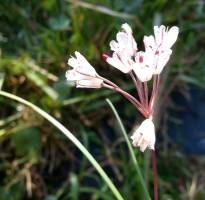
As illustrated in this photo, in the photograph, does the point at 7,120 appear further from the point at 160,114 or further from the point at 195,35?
the point at 195,35

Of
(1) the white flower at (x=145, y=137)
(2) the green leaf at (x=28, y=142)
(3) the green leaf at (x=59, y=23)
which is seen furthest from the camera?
(3) the green leaf at (x=59, y=23)

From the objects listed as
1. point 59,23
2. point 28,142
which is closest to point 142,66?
point 28,142

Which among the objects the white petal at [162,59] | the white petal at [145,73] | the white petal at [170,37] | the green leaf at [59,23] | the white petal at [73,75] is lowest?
the white petal at [145,73]

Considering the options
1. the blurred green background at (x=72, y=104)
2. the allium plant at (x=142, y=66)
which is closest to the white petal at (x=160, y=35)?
the allium plant at (x=142, y=66)

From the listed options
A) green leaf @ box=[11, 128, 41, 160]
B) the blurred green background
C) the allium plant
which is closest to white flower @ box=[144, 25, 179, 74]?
the allium plant

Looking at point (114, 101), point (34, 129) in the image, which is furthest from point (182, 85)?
point (34, 129)

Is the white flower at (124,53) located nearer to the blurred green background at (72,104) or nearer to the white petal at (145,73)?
the white petal at (145,73)

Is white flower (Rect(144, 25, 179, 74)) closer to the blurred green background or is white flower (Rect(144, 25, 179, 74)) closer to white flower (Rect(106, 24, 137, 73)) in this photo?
white flower (Rect(106, 24, 137, 73))
